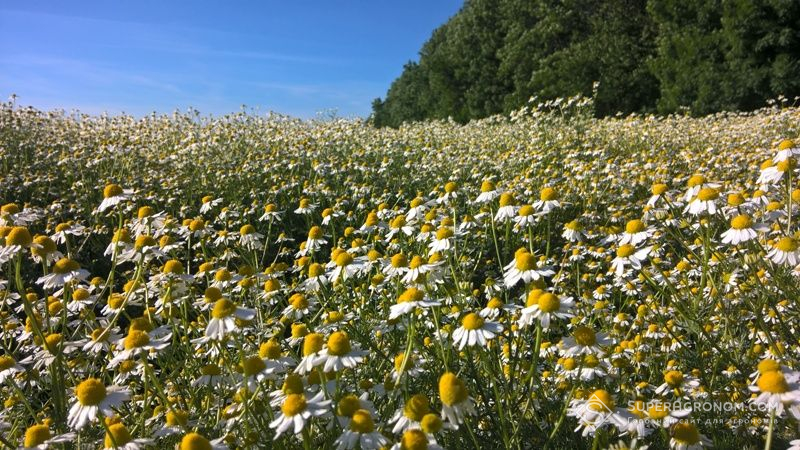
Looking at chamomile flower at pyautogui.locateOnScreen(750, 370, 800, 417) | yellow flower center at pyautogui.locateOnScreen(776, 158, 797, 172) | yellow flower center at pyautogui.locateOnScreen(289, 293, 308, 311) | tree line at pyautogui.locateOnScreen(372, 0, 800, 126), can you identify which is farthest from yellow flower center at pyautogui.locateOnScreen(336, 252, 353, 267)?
tree line at pyautogui.locateOnScreen(372, 0, 800, 126)

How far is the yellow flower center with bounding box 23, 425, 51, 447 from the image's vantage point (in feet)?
5.07

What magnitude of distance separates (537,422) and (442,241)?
81 centimetres

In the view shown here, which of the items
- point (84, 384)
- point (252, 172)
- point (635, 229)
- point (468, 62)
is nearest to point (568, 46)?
point (468, 62)

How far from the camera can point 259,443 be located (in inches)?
63.7

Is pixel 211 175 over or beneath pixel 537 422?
over

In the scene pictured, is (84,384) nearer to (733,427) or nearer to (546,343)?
(546,343)

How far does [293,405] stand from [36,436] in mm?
812

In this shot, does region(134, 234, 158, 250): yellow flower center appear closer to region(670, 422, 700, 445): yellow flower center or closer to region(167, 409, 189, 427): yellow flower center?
region(167, 409, 189, 427): yellow flower center

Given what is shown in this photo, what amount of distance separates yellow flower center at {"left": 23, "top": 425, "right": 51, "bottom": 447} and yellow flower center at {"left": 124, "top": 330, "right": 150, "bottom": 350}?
0.31m

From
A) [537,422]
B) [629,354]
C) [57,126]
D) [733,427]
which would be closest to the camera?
[537,422]

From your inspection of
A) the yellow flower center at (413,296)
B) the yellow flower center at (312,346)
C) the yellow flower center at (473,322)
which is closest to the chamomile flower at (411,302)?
the yellow flower center at (413,296)

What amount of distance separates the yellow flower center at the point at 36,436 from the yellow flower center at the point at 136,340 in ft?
1.03

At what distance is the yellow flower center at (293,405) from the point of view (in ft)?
4.56

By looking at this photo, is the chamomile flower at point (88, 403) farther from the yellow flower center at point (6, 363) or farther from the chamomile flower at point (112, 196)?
the chamomile flower at point (112, 196)
